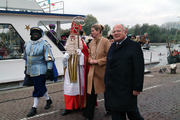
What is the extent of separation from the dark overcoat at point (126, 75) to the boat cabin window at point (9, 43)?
5.75m

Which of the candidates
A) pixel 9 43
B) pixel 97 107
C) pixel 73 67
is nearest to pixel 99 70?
pixel 73 67

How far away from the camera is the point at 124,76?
2.74 meters

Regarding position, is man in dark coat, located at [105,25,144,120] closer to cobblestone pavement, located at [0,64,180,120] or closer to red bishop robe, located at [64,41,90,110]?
cobblestone pavement, located at [0,64,180,120]

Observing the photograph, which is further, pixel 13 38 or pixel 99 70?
pixel 13 38

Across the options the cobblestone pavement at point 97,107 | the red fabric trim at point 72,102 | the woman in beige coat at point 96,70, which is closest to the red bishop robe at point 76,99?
the red fabric trim at point 72,102

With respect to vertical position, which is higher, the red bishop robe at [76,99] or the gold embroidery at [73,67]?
the gold embroidery at [73,67]

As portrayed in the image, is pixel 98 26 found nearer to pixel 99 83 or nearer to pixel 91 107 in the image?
pixel 99 83

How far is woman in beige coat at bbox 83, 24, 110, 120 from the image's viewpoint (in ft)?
13.3

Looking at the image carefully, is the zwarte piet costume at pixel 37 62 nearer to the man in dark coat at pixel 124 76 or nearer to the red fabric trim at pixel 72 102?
the red fabric trim at pixel 72 102

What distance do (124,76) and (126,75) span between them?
3cm

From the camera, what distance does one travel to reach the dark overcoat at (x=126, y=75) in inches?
106

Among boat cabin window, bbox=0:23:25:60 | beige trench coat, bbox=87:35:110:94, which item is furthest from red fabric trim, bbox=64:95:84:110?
boat cabin window, bbox=0:23:25:60

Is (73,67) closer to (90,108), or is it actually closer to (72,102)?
(72,102)

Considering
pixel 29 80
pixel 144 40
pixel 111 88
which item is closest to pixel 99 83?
pixel 111 88
